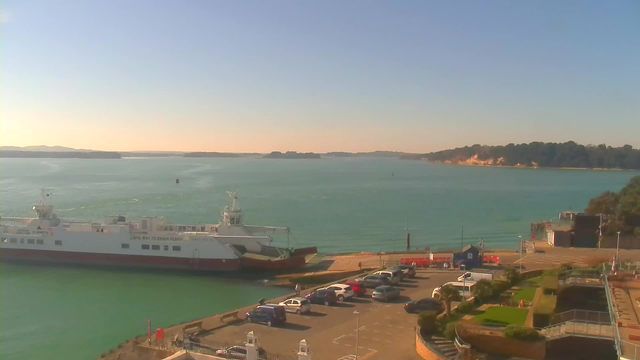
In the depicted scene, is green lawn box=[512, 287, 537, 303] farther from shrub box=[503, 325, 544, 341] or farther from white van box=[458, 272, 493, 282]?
shrub box=[503, 325, 544, 341]

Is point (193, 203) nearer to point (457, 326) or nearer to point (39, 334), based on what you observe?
point (39, 334)

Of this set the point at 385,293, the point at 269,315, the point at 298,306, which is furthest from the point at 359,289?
the point at 269,315

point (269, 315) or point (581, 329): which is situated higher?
point (581, 329)

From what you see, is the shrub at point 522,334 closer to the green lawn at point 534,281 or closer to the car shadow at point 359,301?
the car shadow at point 359,301

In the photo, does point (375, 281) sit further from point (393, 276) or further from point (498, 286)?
point (498, 286)

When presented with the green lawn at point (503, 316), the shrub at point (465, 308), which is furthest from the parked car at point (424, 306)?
the green lawn at point (503, 316)

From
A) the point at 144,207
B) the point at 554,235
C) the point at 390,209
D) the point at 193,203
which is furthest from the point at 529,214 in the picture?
the point at 144,207
